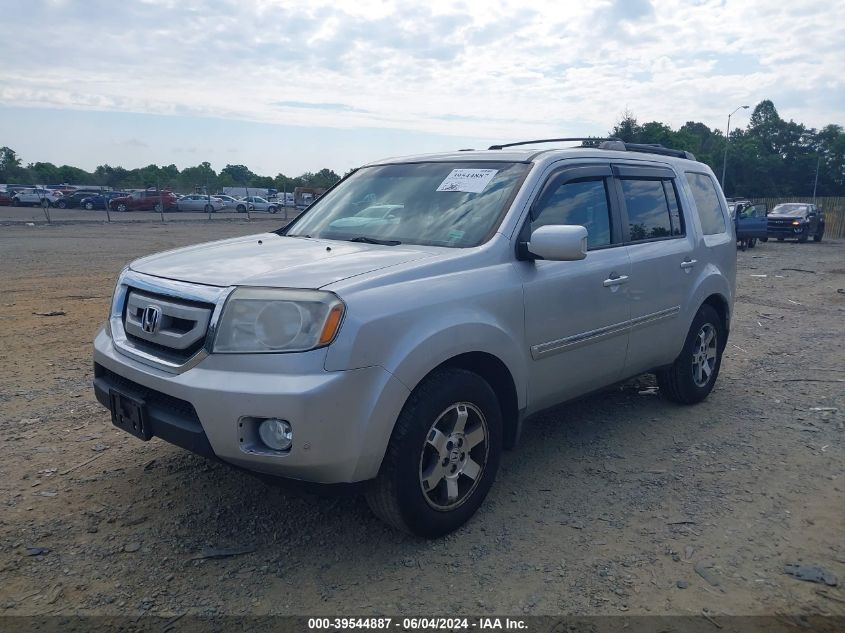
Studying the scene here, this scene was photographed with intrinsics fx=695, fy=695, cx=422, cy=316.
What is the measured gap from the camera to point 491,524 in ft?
11.6

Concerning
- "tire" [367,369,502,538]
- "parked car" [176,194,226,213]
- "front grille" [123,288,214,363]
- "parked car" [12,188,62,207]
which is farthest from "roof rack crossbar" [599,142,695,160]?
"parked car" [12,188,62,207]

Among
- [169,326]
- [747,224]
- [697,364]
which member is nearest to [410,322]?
[169,326]

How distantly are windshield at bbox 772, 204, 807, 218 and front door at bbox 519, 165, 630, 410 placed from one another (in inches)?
1068

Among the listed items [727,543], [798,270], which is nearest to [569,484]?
[727,543]

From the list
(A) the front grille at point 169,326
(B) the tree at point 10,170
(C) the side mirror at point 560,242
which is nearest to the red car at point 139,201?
(B) the tree at point 10,170

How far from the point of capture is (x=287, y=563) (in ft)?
10.3

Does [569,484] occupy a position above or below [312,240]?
below

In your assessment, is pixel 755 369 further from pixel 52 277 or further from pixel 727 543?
pixel 52 277

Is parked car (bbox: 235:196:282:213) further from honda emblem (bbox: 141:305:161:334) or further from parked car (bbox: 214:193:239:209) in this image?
honda emblem (bbox: 141:305:161:334)

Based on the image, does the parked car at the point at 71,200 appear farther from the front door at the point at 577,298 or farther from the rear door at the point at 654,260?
the front door at the point at 577,298

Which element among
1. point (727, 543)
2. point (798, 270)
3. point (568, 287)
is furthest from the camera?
point (798, 270)

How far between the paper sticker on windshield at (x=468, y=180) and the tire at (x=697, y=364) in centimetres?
220

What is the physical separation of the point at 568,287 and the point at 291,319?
1.72 metres

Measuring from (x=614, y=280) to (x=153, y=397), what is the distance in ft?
8.81
